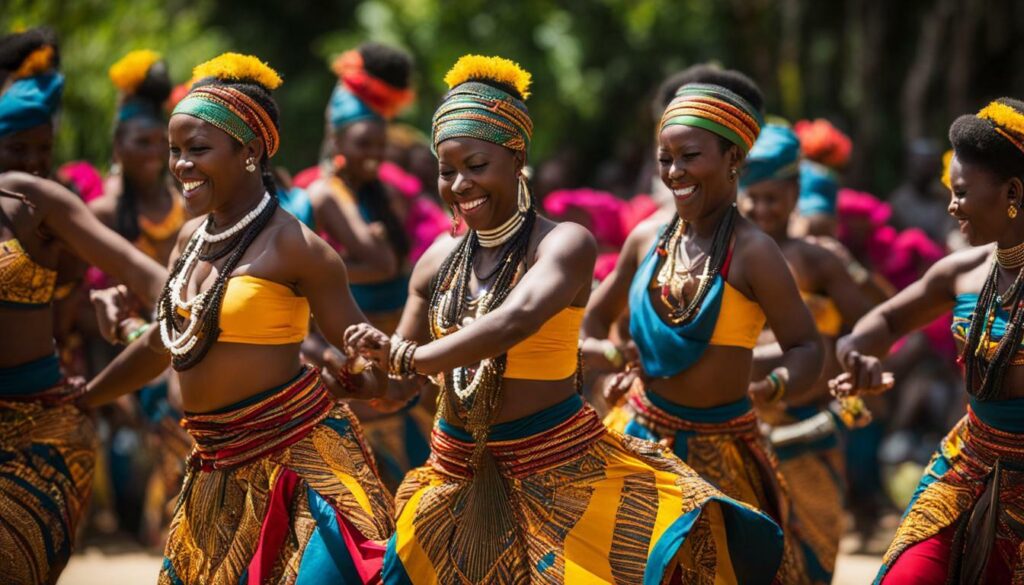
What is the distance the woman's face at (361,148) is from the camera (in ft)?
29.0

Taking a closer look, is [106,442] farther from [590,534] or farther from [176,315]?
[590,534]

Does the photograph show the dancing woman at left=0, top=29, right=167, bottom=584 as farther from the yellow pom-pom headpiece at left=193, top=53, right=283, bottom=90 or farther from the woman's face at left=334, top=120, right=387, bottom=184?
the woman's face at left=334, top=120, right=387, bottom=184

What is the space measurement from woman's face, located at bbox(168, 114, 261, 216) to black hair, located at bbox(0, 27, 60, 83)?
171 cm

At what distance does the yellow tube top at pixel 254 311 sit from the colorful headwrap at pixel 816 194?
14.9 feet

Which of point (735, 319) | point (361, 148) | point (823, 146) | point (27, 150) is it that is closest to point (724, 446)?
point (735, 319)

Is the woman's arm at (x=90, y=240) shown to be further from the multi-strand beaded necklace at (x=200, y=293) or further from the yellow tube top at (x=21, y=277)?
the multi-strand beaded necklace at (x=200, y=293)

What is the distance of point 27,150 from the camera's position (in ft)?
21.4

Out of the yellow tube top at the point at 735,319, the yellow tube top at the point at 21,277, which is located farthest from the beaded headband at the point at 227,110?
the yellow tube top at the point at 735,319

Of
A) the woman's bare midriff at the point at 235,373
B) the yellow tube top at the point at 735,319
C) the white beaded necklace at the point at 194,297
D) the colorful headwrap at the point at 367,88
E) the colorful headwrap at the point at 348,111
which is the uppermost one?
the colorful headwrap at the point at 367,88

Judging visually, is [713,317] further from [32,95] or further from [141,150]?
[141,150]

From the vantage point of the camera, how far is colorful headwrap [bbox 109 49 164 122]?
8.91 metres

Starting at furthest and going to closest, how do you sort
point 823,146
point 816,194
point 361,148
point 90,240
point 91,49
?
1. point 91,49
2. point 823,146
3. point 816,194
4. point 361,148
5. point 90,240

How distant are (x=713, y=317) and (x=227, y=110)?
2095mm

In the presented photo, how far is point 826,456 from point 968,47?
800cm
